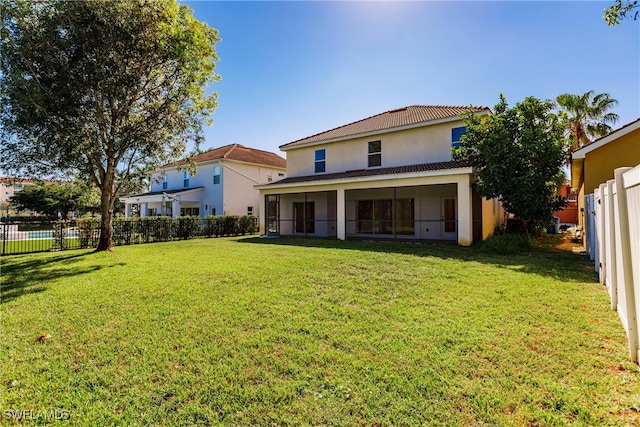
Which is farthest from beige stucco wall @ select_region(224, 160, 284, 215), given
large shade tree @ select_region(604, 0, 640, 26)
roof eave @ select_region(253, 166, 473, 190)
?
large shade tree @ select_region(604, 0, 640, 26)

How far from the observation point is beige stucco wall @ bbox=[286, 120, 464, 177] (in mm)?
15492

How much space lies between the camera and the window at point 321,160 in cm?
1955

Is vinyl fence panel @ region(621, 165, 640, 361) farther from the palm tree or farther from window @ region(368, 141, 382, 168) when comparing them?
the palm tree

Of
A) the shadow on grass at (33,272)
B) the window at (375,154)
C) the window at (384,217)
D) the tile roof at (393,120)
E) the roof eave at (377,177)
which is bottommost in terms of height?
the shadow on grass at (33,272)

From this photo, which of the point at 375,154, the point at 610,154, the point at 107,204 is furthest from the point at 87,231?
the point at 610,154

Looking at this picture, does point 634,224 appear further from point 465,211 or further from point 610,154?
point 610,154

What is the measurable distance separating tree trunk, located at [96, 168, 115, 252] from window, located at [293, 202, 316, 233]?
34.7ft

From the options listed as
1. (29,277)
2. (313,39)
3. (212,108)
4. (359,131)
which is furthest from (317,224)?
(29,277)

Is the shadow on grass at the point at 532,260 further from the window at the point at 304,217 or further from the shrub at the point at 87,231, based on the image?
the shrub at the point at 87,231

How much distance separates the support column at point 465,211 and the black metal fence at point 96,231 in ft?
48.9

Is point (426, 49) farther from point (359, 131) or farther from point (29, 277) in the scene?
point (29, 277)

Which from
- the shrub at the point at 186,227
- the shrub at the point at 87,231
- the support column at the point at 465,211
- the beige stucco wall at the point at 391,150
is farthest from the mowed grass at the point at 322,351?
the shrub at the point at 186,227

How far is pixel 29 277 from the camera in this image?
817cm

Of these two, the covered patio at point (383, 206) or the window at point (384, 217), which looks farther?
the window at point (384, 217)
